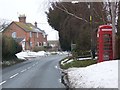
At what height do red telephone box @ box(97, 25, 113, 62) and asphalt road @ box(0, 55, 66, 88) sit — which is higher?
red telephone box @ box(97, 25, 113, 62)

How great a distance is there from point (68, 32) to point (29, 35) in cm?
5702

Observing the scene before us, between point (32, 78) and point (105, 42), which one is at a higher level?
point (105, 42)

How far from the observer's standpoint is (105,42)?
2388cm

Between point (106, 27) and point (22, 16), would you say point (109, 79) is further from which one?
point (22, 16)

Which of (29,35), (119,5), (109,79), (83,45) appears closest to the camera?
(109,79)

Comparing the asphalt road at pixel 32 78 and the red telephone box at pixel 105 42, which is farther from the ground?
the red telephone box at pixel 105 42

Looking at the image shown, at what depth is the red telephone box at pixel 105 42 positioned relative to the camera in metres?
23.5

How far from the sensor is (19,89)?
15.3m

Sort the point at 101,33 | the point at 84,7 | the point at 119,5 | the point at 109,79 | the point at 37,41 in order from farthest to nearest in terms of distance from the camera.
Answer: the point at 37,41
the point at 84,7
the point at 119,5
the point at 101,33
the point at 109,79

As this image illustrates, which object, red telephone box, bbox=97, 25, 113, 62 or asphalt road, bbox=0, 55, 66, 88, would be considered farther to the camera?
red telephone box, bbox=97, 25, 113, 62

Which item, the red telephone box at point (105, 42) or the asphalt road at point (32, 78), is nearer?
the asphalt road at point (32, 78)

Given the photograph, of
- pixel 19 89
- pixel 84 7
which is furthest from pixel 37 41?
pixel 19 89

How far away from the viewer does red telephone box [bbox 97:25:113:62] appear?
77.2 feet

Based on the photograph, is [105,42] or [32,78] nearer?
[32,78]
